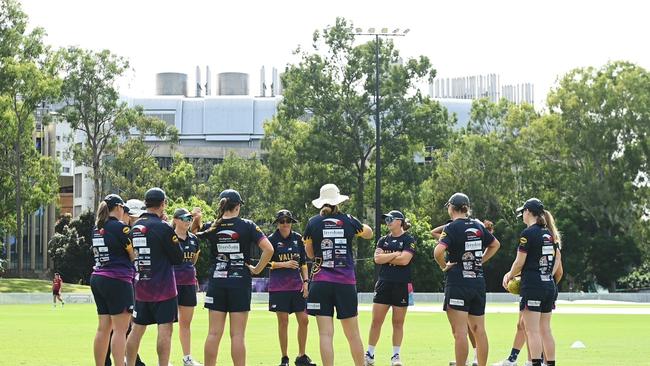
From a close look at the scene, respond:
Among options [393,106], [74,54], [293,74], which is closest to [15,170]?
[74,54]

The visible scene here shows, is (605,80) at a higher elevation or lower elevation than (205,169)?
Answer: higher

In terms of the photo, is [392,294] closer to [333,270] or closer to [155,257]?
[333,270]

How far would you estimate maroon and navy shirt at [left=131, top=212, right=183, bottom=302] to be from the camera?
39.0ft

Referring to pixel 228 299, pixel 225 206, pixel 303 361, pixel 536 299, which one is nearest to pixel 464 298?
pixel 536 299

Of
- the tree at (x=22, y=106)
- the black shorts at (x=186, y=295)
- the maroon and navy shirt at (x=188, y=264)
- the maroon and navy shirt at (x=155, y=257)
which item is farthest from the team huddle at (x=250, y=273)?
the tree at (x=22, y=106)

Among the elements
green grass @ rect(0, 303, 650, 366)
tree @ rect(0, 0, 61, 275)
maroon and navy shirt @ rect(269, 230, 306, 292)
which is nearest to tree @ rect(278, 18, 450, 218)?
tree @ rect(0, 0, 61, 275)

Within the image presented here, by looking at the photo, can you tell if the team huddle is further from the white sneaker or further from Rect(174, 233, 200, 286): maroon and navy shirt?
the white sneaker

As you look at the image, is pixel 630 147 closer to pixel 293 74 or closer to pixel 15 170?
pixel 293 74

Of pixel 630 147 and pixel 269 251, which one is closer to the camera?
pixel 269 251

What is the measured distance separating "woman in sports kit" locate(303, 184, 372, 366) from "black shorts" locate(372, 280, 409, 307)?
8.89 feet

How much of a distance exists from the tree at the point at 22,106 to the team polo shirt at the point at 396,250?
51937 millimetres

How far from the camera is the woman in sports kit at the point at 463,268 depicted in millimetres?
12562

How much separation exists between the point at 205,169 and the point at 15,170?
117 feet

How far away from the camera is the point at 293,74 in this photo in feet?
238
